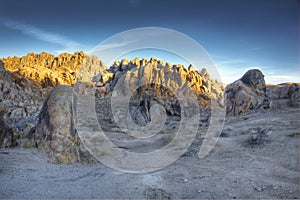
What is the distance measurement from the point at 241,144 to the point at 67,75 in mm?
53783

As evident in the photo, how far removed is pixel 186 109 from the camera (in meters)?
21.5

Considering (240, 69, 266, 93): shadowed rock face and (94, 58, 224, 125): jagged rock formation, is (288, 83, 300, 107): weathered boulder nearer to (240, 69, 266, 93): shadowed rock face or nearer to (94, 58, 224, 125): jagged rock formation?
(240, 69, 266, 93): shadowed rock face

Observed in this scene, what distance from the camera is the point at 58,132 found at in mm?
5363

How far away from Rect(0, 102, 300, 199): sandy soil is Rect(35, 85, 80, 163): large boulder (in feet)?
0.85

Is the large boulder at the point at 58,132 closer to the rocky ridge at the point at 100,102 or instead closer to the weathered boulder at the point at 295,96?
the rocky ridge at the point at 100,102

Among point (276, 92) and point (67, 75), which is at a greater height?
point (67, 75)

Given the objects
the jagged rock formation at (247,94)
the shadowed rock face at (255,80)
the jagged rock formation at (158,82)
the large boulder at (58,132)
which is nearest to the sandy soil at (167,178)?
the large boulder at (58,132)

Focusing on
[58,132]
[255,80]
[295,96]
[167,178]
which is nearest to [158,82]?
[255,80]

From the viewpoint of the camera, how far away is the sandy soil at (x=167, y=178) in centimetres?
363

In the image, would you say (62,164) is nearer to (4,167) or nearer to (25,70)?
(4,167)

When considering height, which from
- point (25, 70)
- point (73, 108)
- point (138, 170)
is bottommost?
point (138, 170)

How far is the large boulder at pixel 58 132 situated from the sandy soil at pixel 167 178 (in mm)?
258

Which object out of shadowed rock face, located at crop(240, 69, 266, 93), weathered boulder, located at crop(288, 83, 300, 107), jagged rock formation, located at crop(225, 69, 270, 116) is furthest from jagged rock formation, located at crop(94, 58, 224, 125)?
weathered boulder, located at crop(288, 83, 300, 107)

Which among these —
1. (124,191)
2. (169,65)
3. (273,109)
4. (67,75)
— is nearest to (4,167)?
(124,191)
